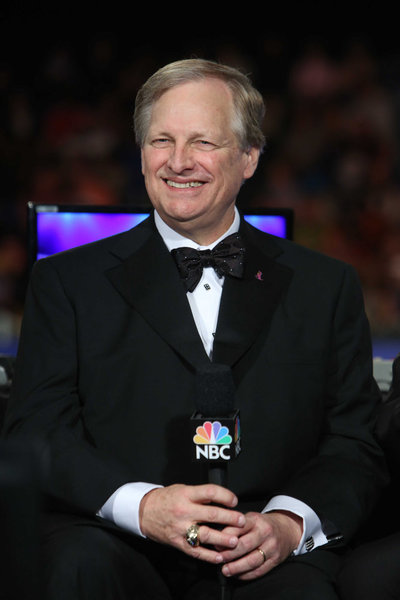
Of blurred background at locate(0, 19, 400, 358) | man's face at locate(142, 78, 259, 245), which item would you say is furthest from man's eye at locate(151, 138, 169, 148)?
blurred background at locate(0, 19, 400, 358)

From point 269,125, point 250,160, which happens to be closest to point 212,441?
point 250,160

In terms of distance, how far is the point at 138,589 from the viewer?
1.23 m

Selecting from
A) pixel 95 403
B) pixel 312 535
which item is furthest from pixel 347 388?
pixel 95 403

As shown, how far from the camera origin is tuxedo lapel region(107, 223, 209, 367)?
1.35 meters

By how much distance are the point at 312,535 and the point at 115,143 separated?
2.98m

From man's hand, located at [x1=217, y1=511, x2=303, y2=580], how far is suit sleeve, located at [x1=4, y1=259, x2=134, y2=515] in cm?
20

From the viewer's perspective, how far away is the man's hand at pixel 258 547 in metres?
1.19

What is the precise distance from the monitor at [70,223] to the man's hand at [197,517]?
3.26 ft

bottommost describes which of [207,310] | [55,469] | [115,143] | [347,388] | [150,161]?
[55,469]

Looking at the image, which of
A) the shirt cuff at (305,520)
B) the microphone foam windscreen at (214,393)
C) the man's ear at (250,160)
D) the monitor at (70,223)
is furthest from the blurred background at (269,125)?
the microphone foam windscreen at (214,393)

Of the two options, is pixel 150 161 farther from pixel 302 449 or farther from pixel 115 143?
pixel 115 143

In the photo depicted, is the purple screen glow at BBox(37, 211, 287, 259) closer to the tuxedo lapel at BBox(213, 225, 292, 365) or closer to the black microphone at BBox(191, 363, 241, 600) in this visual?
A: the tuxedo lapel at BBox(213, 225, 292, 365)

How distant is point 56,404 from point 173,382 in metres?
0.19

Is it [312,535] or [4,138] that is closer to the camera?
[312,535]
